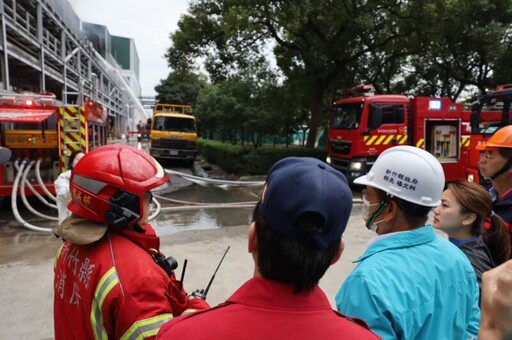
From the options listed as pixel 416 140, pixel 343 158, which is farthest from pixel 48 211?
pixel 416 140

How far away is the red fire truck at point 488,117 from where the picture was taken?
7.41 metres

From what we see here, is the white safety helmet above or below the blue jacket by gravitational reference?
above

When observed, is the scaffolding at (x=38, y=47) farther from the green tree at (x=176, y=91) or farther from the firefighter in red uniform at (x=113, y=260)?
the green tree at (x=176, y=91)

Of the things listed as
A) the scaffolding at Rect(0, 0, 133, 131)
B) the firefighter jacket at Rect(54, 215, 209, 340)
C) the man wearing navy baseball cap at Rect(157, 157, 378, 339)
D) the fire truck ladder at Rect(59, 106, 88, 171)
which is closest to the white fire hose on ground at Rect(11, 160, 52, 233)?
the fire truck ladder at Rect(59, 106, 88, 171)

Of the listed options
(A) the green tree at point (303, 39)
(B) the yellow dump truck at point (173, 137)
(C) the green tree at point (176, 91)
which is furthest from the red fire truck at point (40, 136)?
(C) the green tree at point (176, 91)

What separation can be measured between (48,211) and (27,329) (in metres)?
4.90

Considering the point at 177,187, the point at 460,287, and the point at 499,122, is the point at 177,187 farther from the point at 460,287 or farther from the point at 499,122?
the point at 460,287

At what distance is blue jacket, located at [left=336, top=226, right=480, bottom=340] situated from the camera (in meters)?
1.23

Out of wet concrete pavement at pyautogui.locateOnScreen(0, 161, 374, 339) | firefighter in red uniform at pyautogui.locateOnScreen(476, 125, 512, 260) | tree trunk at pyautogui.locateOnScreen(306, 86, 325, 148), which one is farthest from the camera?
tree trunk at pyautogui.locateOnScreen(306, 86, 325, 148)

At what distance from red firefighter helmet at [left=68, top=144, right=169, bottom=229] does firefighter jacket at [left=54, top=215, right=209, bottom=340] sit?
0.08 metres

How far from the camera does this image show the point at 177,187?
1141 cm

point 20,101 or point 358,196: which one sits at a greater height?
point 20,101

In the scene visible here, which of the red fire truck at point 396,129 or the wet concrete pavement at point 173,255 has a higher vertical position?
the red fire truck at point 396,129

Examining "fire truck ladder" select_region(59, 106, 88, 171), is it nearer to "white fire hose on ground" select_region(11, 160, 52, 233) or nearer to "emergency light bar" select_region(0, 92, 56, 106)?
"emergency light bar" select_region(0, 92, 56, 106)
